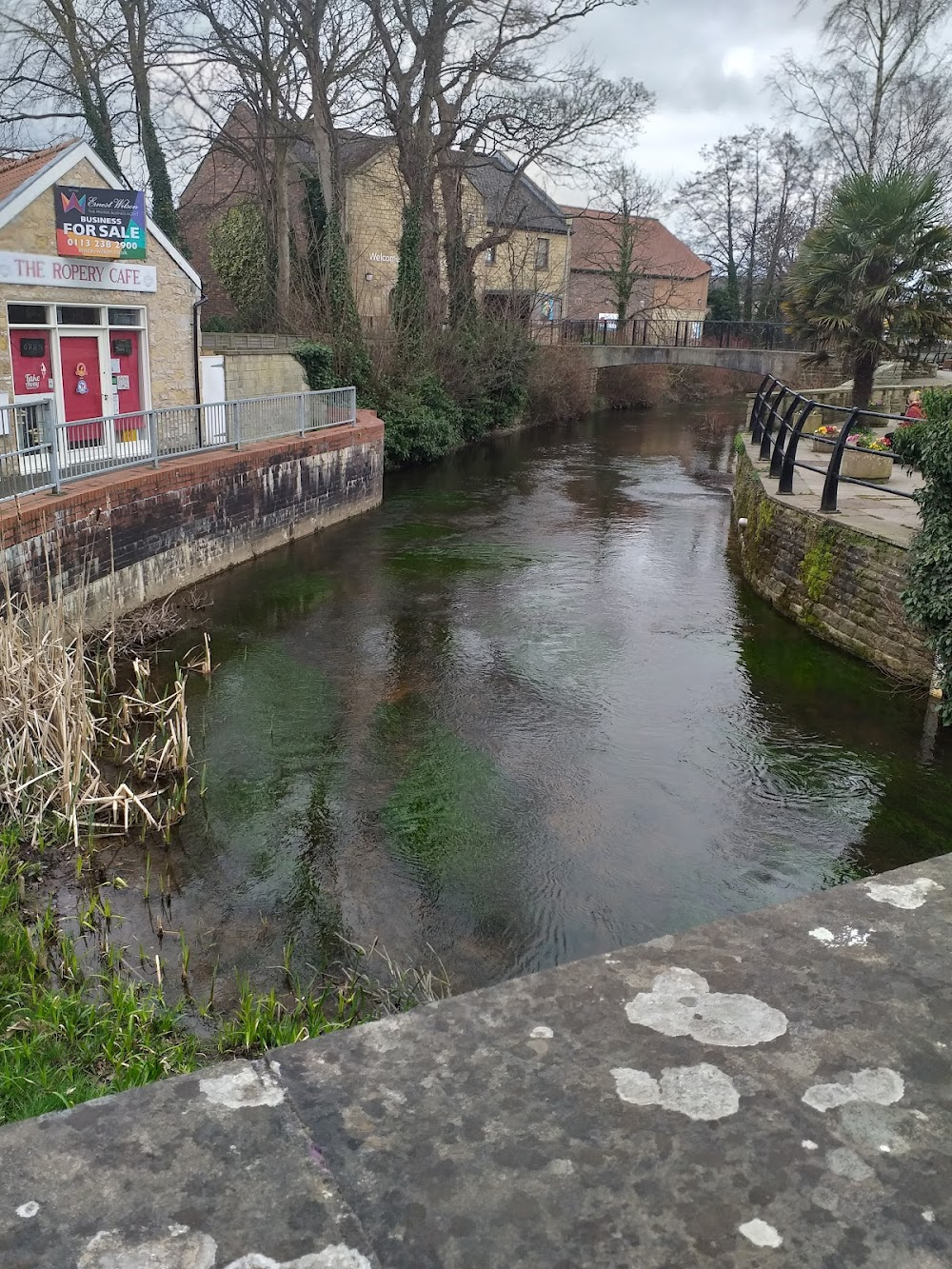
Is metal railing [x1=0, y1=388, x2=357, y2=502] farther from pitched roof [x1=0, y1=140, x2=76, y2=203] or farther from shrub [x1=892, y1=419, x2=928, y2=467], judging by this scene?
shrub [x1=892, y1=419, x2=928, y2=467]

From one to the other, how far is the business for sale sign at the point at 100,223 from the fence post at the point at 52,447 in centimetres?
547

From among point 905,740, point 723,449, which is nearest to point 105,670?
point 905,740

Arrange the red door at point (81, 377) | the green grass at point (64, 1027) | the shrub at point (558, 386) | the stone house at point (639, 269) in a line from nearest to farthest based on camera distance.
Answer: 1. the green grass at point (64, 1027)
2. the red door at point (81, 377)
3. the shrub at point (558, 386)
4. the stone house at point (639, 269)

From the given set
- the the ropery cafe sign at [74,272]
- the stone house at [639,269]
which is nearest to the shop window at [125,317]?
the the ropery cafe sign at [74,272]

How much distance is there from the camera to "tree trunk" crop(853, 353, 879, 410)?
59.5ft

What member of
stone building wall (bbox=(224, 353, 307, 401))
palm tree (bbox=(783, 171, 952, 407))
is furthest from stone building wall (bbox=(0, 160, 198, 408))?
palm tree (bbox=(783, 171, 952, 407))

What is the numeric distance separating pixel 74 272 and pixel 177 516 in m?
5.05

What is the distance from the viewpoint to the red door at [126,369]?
669 inches

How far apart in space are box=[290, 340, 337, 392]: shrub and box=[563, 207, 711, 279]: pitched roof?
28.4 meters

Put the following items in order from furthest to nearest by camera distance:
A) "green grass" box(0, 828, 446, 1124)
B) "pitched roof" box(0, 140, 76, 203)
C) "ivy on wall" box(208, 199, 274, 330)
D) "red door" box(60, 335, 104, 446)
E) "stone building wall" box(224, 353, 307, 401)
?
"ivy on wall" box(208, 199, 274, 330) → "stone building wall" box(224, 353, 307, 401) → "red door" box(60, 335, 104, 446) → "pitched roof" box(0, 140, 76, 203) → "green grass" box(0, 828, 446, 1124)

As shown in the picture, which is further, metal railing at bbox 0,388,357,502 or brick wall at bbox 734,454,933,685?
metal railing at bbox 0,388,357,502

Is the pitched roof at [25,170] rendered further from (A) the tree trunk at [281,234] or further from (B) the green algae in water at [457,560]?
(A) the tree trunk at [281,234]

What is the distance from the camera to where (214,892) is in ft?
21.9

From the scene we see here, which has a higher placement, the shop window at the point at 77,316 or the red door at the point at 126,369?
the shop window at the point at 77,316
